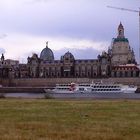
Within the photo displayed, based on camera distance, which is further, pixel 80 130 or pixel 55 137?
pixel 80 130

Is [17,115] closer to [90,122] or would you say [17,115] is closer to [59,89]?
[90,122]

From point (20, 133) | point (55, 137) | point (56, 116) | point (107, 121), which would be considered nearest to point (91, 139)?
point (55, 137)

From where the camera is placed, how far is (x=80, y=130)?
64.3 feet

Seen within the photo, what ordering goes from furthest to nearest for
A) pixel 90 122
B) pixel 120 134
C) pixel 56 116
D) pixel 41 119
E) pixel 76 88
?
pixel 76 88 → pixel 56 116 → pixel 41 119 → pixel 90 122 → pixel 120 134

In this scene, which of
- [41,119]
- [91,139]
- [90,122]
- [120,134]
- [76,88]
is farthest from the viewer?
[76,88]

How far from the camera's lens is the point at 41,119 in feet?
79.6

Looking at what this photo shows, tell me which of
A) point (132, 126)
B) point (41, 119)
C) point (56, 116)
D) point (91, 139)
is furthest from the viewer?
point (56, 116)

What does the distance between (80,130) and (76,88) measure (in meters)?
142

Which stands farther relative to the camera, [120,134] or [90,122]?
[90,122]

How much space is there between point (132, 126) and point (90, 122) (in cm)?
237

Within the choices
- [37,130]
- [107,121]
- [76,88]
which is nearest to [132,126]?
[107,121]

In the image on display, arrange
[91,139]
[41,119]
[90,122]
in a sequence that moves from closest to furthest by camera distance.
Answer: [91,139]
[90,122]
[41,119]

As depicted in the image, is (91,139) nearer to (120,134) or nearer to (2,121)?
(120,134)

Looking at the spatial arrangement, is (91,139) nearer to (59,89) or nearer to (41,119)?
(41,119)
